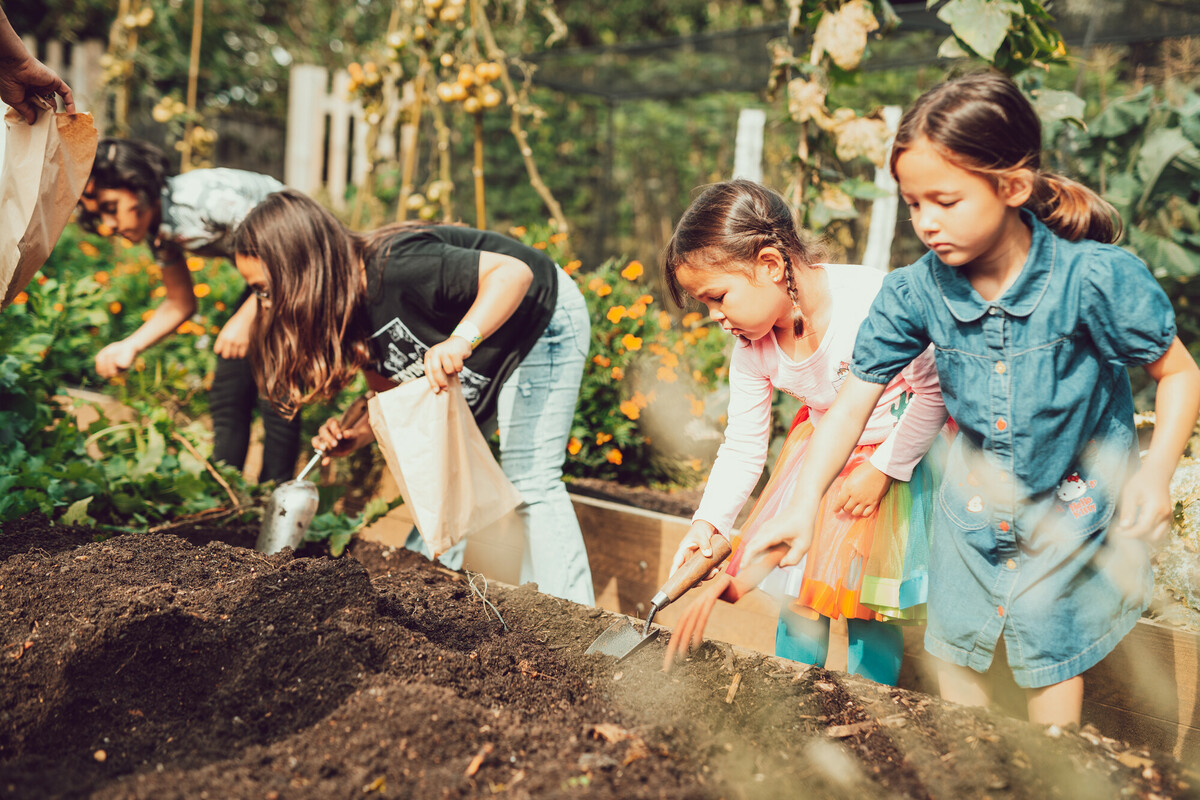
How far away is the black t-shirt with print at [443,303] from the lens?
215cm

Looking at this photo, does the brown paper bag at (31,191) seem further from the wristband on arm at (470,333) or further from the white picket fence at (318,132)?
the white picket fence at (318,132)

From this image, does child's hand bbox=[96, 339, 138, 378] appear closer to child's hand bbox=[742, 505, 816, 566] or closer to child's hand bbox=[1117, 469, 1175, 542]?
child's hand bbox=[742, 505, 816, 566]

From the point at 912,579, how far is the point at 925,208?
2.45 feet


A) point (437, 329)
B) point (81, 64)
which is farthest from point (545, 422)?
point (81, 64)

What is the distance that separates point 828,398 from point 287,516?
1.41 meters

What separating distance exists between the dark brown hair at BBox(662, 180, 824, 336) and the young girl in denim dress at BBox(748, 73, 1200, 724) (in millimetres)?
243

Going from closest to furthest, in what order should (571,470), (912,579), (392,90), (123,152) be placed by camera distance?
(912,579)
(123,152)
(571,470)
(392,90)

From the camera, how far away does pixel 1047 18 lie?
2.28 meters

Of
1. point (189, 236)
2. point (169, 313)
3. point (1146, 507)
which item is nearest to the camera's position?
point (1146, 507)

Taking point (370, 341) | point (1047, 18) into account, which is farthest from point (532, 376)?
point (1047, 18)

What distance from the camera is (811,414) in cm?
188

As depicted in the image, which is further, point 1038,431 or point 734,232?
point 734,232

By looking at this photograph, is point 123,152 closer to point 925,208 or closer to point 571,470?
point 571,470

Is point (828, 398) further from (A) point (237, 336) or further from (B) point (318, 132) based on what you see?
(B) point (318, 132)
